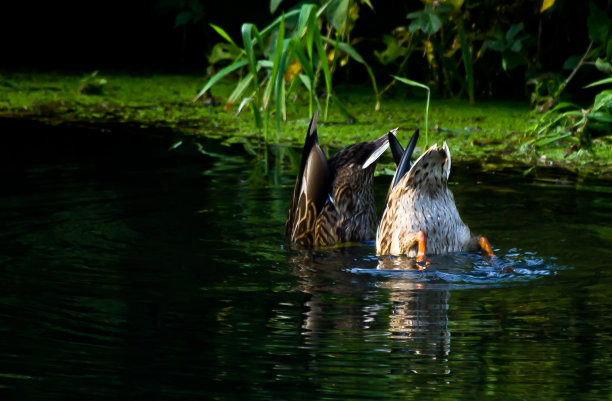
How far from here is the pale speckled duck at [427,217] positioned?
16.0ft

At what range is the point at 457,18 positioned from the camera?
8172mm

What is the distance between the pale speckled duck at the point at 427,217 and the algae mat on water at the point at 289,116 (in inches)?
78.4

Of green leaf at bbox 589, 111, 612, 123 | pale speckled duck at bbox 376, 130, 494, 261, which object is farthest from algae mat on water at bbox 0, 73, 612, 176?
pale speckled duck at bbox 376, 130, 494, 261

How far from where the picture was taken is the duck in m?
5.40

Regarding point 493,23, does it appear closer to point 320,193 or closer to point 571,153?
point 571,153

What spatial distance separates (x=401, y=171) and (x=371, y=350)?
1.69 meters

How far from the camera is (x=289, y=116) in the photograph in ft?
28.3

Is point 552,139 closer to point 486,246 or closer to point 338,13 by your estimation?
point 338,13

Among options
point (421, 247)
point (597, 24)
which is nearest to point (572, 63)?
point (597, 24)

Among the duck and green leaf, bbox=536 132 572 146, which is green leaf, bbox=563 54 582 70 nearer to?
green leaf, bbox=536 132 572 146

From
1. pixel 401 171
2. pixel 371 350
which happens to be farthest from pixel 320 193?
pixel 371 350

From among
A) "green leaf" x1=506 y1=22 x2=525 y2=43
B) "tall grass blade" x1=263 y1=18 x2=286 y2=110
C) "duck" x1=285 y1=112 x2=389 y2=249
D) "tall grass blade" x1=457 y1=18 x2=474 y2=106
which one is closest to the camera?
"duck" x1=285 y1=112 x2=389 y2=249

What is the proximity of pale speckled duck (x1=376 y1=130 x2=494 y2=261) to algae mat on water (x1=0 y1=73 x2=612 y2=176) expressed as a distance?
78.4 inches

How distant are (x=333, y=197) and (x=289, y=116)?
315 centimetres
